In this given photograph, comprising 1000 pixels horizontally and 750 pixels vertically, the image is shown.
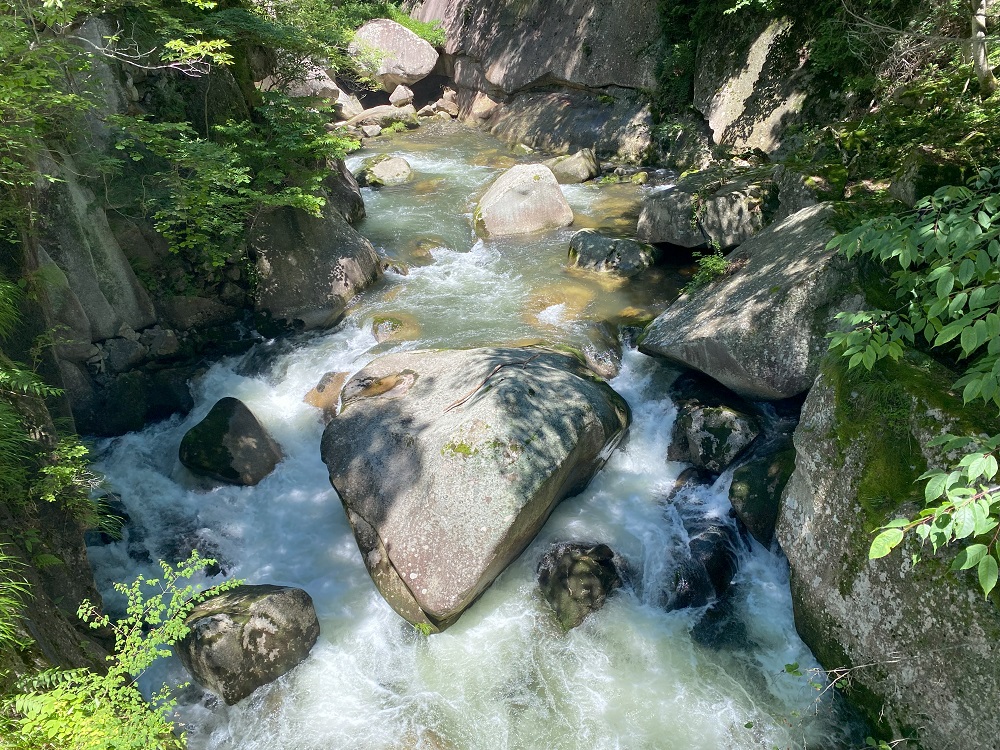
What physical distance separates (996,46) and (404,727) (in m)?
10.4

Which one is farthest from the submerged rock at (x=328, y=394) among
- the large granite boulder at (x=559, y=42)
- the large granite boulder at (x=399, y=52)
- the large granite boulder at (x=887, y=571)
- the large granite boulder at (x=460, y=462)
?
the large granite boulder at (x=399, y=52)

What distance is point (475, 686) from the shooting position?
611 cm

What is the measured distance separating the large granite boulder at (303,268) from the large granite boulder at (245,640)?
206 inches

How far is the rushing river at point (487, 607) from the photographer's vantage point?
5750 millimetres

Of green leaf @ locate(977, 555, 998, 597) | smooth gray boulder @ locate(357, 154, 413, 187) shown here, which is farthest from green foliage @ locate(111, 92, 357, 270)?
green leaf @ locate(977, 555, 998, 597)

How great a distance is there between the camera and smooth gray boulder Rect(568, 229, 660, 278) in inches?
445

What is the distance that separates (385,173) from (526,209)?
553 centimetres

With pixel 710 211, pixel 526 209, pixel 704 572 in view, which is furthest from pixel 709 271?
pixel 526 209

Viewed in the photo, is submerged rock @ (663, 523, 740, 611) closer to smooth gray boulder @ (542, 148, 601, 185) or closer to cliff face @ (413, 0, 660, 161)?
smooth gray boulder @ (542, 148, 601, 185)

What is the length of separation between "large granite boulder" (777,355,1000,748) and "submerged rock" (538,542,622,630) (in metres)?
1.84

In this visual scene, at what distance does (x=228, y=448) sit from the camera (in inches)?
329

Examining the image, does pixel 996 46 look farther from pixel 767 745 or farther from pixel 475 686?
pixel 475 686

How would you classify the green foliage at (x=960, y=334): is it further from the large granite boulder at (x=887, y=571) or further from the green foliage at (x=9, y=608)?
the green foliage at (x=9, y=608)

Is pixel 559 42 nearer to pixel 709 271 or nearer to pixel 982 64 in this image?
pixel 709 271
